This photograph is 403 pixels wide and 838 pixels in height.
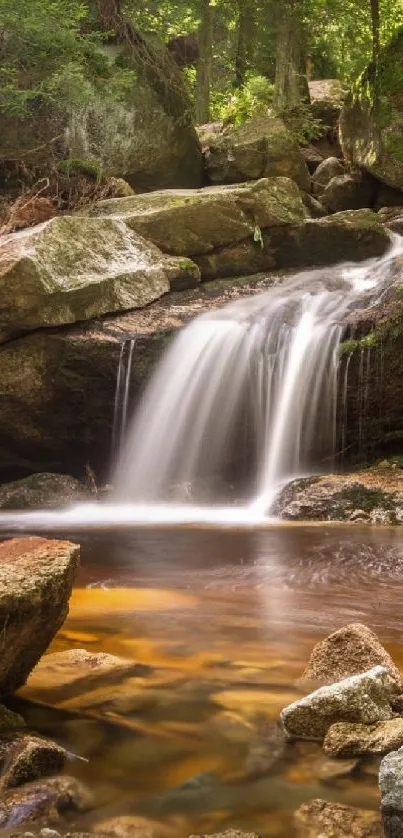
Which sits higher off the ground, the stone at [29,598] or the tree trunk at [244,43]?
the tree trunk at [244,43]

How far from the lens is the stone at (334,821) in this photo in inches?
77.4

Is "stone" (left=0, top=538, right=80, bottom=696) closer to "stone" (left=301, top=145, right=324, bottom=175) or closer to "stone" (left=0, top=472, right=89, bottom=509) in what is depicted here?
"stone" (left=0, top=472, right=89, bottom=509)

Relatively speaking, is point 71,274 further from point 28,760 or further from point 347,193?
point 28,760

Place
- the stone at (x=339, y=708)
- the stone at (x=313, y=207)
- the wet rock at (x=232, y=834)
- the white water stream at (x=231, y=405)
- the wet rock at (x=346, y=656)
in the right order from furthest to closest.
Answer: the stone at (x=313, y=207), the white water stream at (x=231, y=405), the wet rock at (x=346, y=656), the stone at (x=339, y=708), the wet rock at (x=232, y=834)

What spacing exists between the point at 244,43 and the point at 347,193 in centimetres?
922

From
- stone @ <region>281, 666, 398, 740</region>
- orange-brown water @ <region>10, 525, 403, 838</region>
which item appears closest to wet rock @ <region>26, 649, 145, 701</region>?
orange-brown water @ <region>10, 525, 403, 838</region>

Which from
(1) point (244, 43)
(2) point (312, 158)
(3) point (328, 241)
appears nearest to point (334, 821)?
(3) point (328, 241)

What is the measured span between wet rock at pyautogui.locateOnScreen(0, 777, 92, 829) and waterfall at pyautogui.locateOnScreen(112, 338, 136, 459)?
29.2 feet

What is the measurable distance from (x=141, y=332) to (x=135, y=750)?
354 inches

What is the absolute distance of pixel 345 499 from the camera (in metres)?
8.23

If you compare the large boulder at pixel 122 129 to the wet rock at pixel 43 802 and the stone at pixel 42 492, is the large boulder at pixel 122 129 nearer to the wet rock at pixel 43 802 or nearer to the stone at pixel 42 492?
the stone at pixel 42 492

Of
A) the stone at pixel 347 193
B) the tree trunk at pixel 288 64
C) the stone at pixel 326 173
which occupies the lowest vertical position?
the stone at pixel 347 193

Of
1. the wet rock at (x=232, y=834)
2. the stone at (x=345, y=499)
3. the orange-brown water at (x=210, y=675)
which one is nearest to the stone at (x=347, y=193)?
the stone at (x=345, y=499)

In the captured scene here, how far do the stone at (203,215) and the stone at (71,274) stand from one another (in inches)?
39.3
